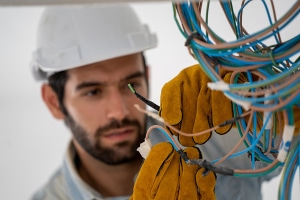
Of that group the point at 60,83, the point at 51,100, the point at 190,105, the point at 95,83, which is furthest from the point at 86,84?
the point at 190,105

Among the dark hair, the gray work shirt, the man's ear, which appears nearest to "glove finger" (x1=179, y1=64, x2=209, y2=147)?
the gray work shirt

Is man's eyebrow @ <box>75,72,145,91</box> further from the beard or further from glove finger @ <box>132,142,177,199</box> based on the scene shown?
glove finger @ <box>132,142,177,199</box>

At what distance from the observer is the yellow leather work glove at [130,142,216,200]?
0.59 metres

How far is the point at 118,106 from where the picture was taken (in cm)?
132

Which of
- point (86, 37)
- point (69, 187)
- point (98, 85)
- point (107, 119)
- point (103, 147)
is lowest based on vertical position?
point (69, 187)

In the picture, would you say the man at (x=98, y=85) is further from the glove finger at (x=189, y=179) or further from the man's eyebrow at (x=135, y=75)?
the glove finger at (x=189, y=179)

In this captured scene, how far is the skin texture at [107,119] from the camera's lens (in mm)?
1332

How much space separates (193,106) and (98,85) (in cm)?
75

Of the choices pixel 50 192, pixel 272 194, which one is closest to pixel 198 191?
pixel 272 194

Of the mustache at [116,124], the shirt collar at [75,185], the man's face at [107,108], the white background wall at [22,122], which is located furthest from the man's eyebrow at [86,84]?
the white background wall at [22,122]

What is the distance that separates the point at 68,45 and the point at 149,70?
39 centimetres

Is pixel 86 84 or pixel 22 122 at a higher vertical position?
pixel 86 84

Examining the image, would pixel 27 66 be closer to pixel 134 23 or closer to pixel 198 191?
pixel 134 23

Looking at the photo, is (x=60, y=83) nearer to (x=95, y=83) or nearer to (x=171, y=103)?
(x=95, y=83)
